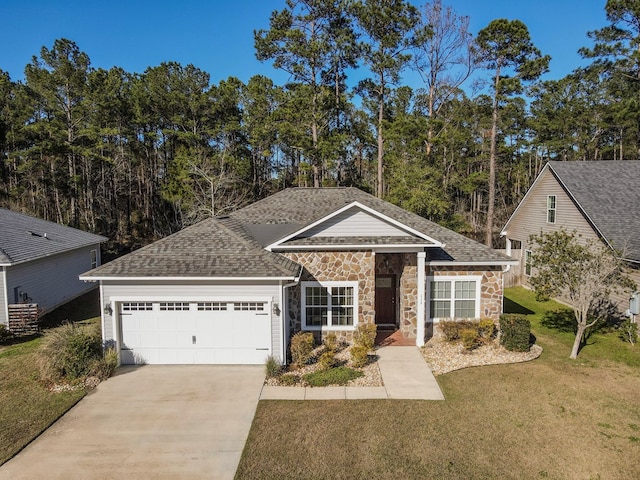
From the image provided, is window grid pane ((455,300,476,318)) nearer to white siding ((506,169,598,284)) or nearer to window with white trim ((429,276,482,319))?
window with white trim ((429,276,482,319))

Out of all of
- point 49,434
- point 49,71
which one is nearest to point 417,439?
point 49,434

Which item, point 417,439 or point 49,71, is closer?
point 417,439

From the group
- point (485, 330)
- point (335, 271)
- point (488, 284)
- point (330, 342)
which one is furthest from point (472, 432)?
point (488, 284)

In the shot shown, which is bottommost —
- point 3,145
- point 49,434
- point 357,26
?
point 49,434

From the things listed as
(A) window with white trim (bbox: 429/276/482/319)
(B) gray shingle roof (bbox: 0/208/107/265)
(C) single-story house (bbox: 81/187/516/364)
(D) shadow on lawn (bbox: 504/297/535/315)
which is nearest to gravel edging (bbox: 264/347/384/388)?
(C) single-story house (bbox: 81/187/516/364)

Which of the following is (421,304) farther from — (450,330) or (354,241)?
(354,241)

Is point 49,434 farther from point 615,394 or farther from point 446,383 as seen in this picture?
point 615,394

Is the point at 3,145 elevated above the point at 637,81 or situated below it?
below
